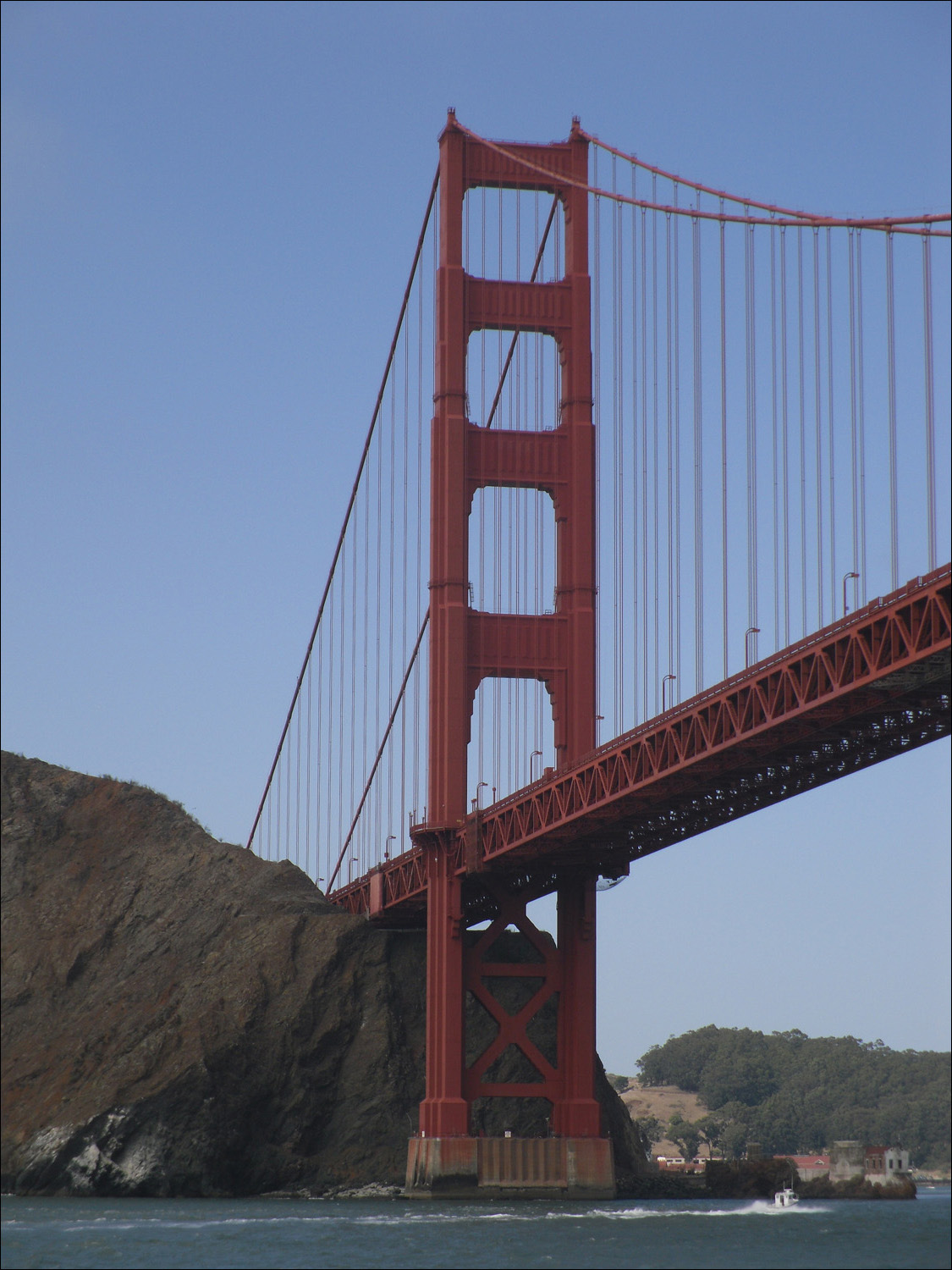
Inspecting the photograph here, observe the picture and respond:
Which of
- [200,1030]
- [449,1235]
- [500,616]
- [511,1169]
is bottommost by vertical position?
[449,1235]

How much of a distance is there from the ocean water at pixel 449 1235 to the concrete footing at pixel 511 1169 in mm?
882

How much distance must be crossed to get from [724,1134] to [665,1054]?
4612cm

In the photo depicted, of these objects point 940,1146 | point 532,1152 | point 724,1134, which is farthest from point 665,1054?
point 532,1152

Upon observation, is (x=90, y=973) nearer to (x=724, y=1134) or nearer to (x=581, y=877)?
(x=581, y=877)

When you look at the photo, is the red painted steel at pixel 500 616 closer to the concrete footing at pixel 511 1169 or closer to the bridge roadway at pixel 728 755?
the concrete footing at pixel 511 1169

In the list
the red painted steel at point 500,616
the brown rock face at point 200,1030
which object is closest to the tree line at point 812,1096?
the brown rock face at point 200,1030

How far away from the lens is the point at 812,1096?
148750 mm

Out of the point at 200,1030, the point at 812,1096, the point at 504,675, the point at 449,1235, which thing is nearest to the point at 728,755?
the point at 449,1235

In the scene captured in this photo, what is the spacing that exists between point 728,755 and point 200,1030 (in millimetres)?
24458

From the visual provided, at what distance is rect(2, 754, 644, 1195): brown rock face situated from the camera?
6147cm

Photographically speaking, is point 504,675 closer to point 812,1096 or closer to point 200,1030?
point 200,1030

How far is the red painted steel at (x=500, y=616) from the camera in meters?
59.9

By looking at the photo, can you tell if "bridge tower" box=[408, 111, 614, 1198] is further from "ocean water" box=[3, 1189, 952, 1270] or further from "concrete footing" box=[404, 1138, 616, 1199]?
"ocean water" box=[3, 1189, 952, 1270]

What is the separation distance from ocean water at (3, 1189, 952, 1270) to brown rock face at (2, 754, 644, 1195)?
103 inches
